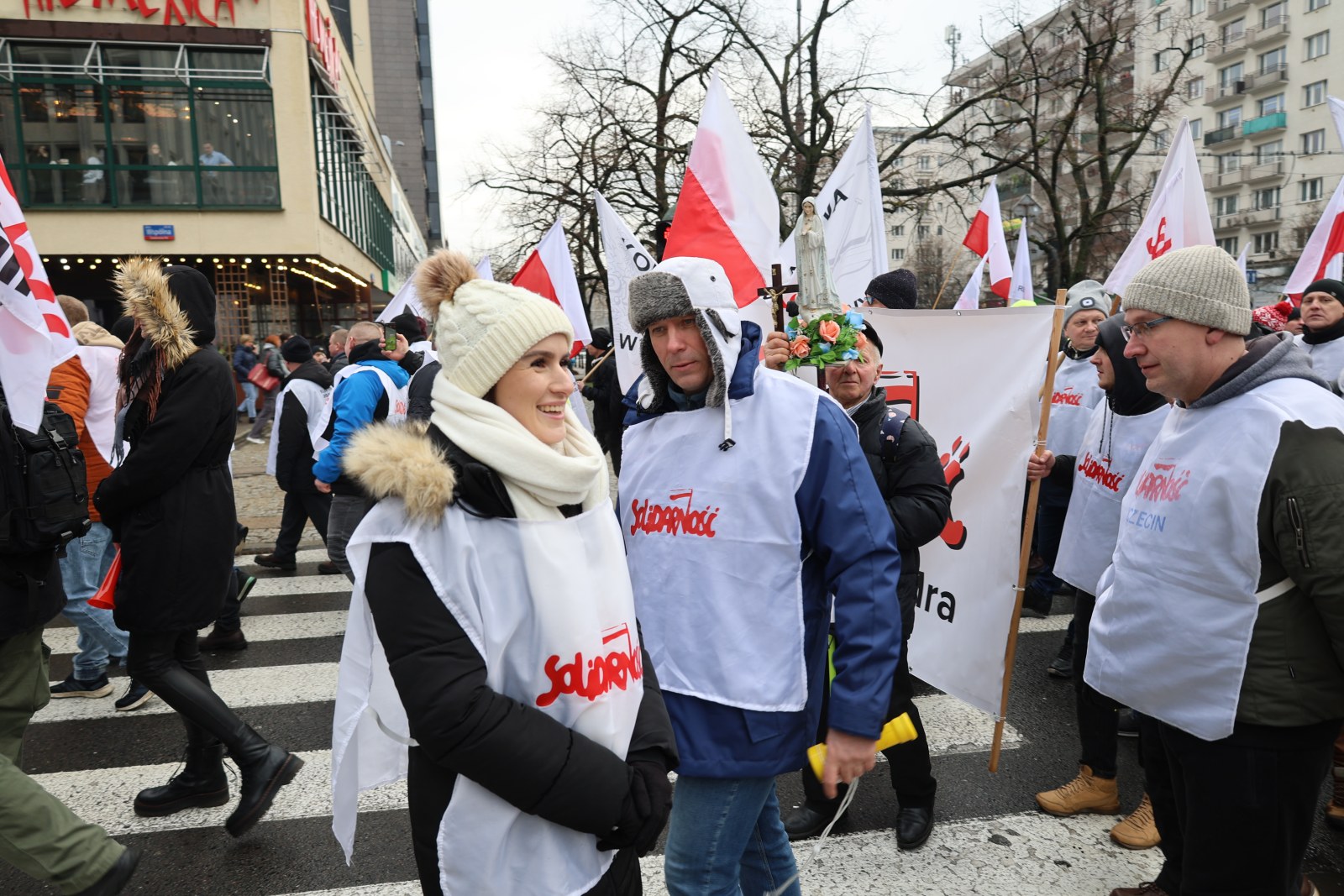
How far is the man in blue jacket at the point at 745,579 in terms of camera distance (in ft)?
7.19

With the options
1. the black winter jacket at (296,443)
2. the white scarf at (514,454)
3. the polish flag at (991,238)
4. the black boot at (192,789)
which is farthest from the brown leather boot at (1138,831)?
the polish flag at (991,238)

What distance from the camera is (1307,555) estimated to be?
212 cm

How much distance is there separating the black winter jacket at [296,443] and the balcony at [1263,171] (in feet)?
205

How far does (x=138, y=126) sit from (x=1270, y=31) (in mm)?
59312

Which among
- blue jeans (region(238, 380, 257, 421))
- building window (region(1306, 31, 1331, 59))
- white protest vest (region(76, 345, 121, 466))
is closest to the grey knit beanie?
white protest vest (region(76, 345, 121, 466))

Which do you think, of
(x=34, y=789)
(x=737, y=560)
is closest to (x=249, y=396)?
(x=34, y=789)

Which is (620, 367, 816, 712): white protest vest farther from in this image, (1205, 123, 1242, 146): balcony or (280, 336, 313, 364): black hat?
(1205, 123, 1242, 146): balcony

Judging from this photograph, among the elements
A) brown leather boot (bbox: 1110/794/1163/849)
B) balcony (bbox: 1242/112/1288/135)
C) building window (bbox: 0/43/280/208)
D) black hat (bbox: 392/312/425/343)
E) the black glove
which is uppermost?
balcony (bbox: 1242/112/1288/135)

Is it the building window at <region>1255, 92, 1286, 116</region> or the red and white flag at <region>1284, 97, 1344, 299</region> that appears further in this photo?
the building window at <region>1255, 92, 1286, 116</region>

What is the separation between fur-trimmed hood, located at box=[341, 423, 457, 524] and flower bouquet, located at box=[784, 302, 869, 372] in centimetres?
172

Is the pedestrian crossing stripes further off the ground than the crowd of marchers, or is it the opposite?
the crowd of marchers

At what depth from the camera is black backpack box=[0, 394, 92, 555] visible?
283 centimetres

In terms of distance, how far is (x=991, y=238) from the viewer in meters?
8.65

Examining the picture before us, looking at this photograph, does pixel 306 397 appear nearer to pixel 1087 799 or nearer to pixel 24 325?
pixel 24 325
